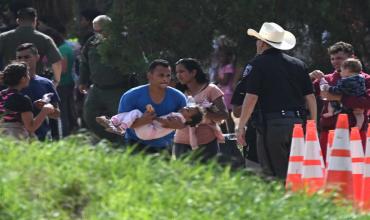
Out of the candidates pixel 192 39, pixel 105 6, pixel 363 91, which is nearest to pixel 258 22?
pixel 192 39

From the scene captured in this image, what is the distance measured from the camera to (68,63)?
749 inches

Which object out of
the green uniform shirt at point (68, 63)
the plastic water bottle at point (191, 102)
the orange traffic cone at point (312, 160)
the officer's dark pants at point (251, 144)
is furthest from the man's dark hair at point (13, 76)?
the green uniform shirt at point (68, 63)

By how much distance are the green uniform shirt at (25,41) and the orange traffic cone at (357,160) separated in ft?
13.7

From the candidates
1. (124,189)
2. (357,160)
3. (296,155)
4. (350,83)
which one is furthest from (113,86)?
(124,189)

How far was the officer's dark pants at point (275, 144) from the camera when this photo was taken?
12.1 m

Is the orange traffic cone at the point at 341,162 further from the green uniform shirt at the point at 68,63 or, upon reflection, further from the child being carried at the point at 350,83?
the green uniform shirt at the point at 68,63

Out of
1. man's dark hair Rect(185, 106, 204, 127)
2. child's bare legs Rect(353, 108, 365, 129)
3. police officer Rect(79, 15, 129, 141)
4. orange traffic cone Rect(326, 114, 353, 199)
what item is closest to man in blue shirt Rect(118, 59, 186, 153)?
man's dark hair Rect(185, 106, 204, 127)

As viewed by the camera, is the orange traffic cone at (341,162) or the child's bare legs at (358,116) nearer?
the orange traffic cone at (341,162)

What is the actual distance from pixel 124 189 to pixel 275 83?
4.48m

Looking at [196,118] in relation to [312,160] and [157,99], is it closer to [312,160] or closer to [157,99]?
[157,99]

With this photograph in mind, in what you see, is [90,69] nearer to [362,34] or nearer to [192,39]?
[192,39]

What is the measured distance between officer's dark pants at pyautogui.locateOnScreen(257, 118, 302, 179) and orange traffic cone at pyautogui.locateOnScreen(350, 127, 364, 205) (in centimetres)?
62

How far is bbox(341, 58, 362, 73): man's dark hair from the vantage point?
44.3 ft

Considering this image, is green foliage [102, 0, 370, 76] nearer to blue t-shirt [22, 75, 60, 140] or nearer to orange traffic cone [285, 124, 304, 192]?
blue t-shirt [22, 75, 60, 140]
